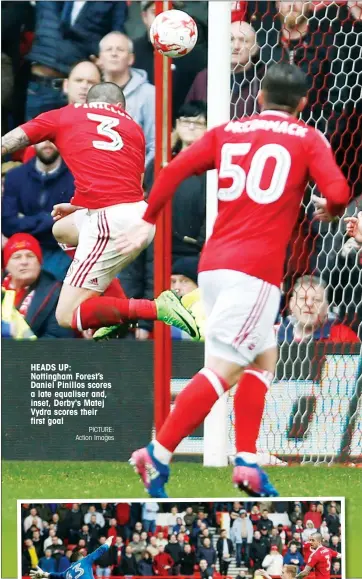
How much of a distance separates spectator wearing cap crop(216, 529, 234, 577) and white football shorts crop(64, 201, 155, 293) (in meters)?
1.48

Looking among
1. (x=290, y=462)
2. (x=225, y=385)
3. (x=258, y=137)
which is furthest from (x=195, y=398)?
(x=290, y=462)

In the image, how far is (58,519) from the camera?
7.74 meters

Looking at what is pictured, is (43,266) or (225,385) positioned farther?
(43,266)

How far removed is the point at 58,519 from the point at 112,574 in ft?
1.30

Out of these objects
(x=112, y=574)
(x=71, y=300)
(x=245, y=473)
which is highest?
(x=71, y=300)

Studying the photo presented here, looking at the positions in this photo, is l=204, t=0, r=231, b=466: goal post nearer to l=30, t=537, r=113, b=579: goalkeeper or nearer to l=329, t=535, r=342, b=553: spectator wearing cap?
l=329, t=535, r=342, b=553: spectator wearing cap

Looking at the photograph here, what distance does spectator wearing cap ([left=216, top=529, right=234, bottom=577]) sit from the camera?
7582 millimetres

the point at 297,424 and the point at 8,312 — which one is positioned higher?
the point at 8,312

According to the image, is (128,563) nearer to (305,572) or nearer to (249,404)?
(305,572)

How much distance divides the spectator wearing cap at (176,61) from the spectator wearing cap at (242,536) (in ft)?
10.9

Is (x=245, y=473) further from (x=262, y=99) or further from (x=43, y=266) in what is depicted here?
(x=43, y=266)

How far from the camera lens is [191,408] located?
665 centimetres

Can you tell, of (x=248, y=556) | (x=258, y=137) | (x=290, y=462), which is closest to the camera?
(x=258, y=137)

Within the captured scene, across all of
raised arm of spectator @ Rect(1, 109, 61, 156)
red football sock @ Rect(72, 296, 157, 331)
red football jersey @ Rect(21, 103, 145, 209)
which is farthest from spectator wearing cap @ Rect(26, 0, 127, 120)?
red football sock @ Rect(72, 296, 157, 331)
